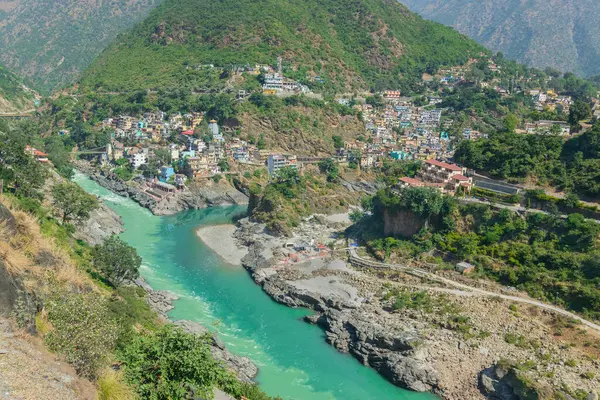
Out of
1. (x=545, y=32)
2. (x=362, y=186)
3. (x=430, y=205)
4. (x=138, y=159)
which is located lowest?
(x=138, y=159)

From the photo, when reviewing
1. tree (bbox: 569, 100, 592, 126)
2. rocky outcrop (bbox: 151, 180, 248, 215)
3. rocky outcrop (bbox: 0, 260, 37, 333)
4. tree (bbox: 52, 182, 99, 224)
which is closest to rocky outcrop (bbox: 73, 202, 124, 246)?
tree (bbox: 52, 182, 99, 224)

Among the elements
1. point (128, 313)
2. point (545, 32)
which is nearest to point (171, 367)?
point (128, 313)

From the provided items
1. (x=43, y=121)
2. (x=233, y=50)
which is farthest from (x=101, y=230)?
(x=233, y=50)

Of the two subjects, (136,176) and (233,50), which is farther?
(233,50)

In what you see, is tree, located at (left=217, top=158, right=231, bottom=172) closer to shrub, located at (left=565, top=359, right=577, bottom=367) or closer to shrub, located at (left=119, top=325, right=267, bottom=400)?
shrub, located at (left=565, top=359, right=577, bottom=367)

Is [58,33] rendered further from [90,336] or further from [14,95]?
[90,336]

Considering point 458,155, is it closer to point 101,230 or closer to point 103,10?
point 101,230
